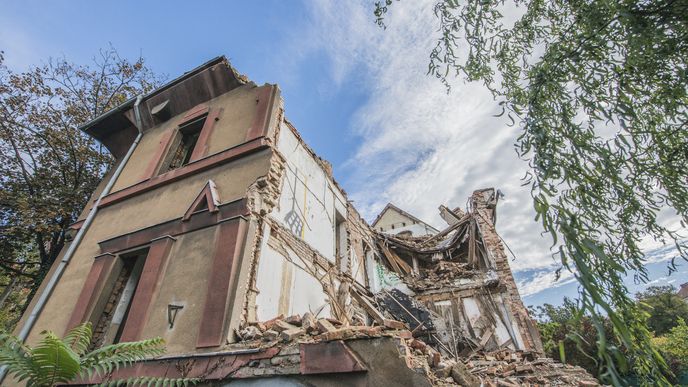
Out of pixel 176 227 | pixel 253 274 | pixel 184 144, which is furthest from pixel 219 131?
pixel 253 274

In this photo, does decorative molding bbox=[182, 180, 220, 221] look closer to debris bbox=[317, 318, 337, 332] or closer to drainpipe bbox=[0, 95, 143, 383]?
debris bbox=[317, 318, 337, 332]

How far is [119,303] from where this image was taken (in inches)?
250

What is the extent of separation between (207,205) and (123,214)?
123 inches

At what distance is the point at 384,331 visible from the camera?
3.60m

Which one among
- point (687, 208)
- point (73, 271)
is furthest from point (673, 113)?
point (73, 271)

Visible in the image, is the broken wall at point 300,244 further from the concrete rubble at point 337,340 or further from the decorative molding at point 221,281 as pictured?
the concrete rubble at point 337,340

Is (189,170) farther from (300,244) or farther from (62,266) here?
(62,266)

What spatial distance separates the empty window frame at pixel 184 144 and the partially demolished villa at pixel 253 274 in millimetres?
42

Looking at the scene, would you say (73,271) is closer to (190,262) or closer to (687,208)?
(190,262)

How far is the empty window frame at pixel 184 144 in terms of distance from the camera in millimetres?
8640

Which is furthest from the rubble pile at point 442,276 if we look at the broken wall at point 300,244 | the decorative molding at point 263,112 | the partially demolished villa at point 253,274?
the decorative molding at point 263,112

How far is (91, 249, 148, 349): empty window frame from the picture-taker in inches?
233

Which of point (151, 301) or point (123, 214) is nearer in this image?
point (151, 301)

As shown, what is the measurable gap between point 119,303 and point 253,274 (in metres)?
3.40
